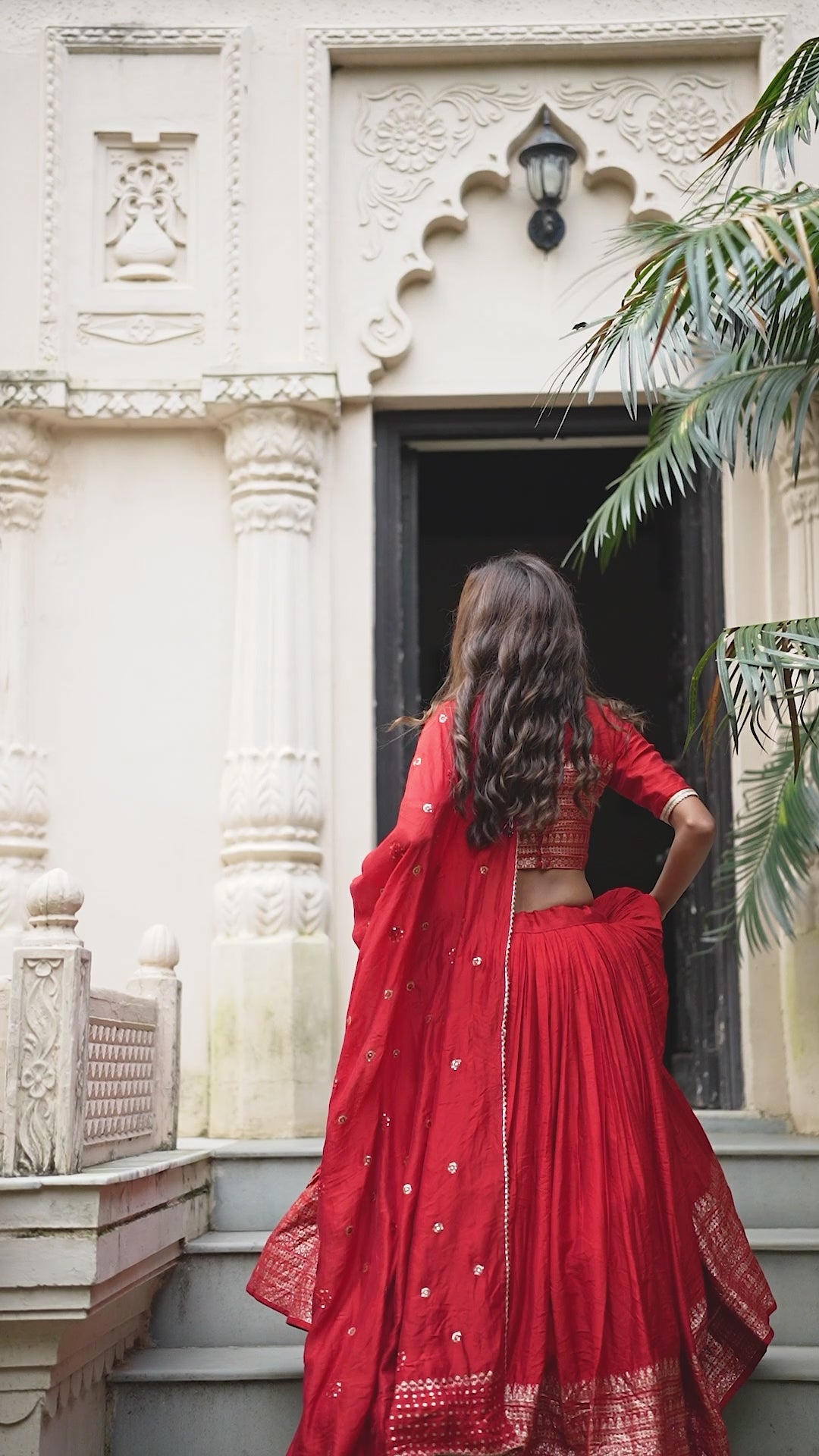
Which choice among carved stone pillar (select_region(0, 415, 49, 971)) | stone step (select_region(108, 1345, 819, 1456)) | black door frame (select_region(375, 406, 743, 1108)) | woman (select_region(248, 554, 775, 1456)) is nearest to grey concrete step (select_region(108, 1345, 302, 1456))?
stone step (select_region(108, 1345, 819, 1456))

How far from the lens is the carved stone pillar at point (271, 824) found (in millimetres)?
4988

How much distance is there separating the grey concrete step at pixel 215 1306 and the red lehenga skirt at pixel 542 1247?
0.67 m

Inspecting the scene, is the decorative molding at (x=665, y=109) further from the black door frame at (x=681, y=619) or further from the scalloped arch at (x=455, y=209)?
the black door frame at (x=681, y=619)

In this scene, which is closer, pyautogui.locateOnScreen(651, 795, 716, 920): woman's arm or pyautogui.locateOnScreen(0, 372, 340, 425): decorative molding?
pyautogui.locateOnScreen(651, 795, 716, 920): woman's arm

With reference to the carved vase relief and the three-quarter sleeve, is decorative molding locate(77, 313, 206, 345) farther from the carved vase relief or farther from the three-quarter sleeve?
the three-quarter sleeve

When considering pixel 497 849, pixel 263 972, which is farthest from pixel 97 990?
pixel 263 972

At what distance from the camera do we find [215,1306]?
12.7 feet

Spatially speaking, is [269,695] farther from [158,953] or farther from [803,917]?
[803,917]

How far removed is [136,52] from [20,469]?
149cm

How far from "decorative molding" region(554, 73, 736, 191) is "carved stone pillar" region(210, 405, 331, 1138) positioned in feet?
4.69

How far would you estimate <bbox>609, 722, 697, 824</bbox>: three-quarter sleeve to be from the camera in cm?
317

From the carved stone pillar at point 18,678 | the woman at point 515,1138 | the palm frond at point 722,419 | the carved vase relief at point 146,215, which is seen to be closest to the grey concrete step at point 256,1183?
the woman at point 515,1138

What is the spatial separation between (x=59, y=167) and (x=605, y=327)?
2593 millimetres

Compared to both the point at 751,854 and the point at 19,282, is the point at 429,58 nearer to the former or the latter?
the point at 19,282
